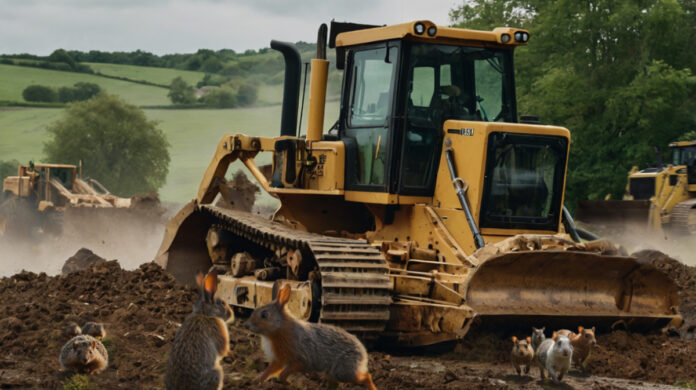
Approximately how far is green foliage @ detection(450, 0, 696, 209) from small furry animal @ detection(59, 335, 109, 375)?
24967 mm

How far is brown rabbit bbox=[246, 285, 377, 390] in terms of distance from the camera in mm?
6871

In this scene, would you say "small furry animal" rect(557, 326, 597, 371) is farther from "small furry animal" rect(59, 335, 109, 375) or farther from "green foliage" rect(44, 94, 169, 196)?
"green foliage" rect(44, 94, 169, 196)

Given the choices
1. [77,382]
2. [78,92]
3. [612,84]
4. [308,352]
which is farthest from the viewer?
[78,92]

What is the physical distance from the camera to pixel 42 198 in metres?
26.9

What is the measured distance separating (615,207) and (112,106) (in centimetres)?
3214

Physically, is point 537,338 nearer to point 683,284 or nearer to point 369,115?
point 369,115

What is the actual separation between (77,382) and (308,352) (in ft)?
5.69

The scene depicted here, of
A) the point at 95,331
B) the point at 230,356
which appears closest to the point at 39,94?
the point at 95,331

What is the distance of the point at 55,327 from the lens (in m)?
9.66

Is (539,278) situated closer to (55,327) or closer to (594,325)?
(594,325)

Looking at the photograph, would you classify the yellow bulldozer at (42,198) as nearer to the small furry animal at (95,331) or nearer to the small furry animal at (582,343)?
the small furry animal at (95,331)

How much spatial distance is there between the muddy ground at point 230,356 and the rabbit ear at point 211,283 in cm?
132

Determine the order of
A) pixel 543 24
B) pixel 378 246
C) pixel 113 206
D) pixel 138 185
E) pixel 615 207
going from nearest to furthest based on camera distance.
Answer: pixel 378 246 → pixel 113 206 → pixel 615 207 → pixel 543 24 → pixel 138 185

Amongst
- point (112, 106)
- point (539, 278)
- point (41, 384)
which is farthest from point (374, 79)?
point (112, 106)
